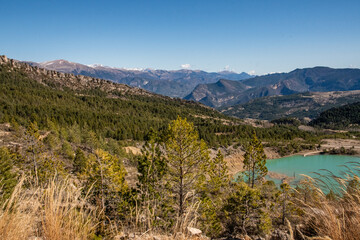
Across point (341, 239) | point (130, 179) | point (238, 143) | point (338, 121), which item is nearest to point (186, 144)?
point (341, 239)

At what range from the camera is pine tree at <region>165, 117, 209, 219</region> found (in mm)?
15070

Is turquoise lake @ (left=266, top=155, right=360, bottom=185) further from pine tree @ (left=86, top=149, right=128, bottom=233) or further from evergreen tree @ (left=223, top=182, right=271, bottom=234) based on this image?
pine tree @ (left=86, top=149, right=128, bottom=233)

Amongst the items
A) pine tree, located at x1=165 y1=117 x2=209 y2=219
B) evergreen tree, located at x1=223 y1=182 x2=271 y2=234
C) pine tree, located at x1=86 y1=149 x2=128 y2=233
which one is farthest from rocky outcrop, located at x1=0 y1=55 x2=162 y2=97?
pine tree, located at x1=165 y1=117 x2=209 y2=219

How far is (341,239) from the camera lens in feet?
9.87

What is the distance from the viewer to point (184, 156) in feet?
50.2

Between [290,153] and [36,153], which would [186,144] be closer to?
[36,153]

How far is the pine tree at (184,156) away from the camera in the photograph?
15.1 meters

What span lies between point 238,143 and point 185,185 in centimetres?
6782

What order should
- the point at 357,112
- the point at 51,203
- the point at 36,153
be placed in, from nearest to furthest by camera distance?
the point at 51,203 → the point at 36,153 → the point at 357,112

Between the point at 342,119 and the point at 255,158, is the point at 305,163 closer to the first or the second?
the point at 255,158

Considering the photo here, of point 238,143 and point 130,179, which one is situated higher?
point 130,179

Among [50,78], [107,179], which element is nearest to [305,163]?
[107,179]

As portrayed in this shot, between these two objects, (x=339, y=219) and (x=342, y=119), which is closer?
(x=339, y=219)

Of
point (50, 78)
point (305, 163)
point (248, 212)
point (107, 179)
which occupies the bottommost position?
point (305, 163)
